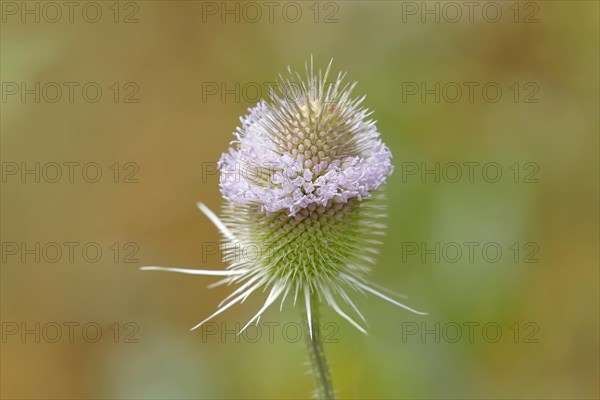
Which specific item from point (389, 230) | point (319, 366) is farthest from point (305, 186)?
point (389, 230)

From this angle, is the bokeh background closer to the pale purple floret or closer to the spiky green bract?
the spiky green bract

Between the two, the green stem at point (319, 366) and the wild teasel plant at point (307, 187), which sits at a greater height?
the wild teasel plant at point (307, 187)

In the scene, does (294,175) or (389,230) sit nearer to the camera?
(294,175)

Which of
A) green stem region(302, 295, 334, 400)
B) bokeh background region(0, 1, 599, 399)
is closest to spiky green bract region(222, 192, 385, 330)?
green stem region(302, 295, 334, 400)

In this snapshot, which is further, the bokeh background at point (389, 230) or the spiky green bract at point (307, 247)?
the bokeh background at point (389, 230)

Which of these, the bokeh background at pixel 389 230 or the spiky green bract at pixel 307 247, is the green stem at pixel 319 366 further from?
the bokeh background at pixel 389 230

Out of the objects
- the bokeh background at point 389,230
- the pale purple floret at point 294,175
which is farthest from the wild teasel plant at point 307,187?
the bokeh background at point 389,230

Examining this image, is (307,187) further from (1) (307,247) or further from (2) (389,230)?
(2) (389,230)
